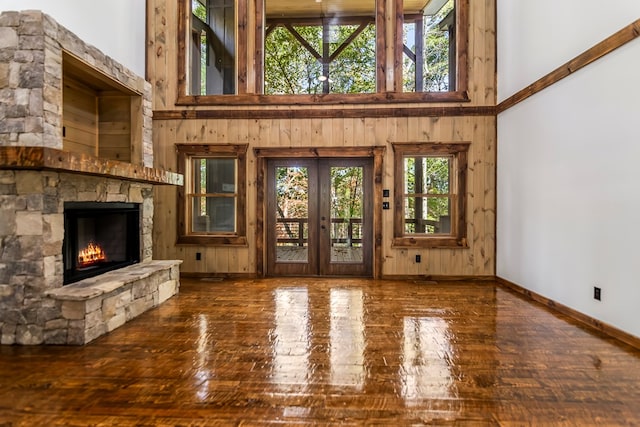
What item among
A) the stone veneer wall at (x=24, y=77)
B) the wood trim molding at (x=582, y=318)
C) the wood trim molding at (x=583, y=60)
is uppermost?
the wood trim molding at (x=583, y=60)

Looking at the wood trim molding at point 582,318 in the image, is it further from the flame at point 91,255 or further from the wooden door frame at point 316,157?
the flame at point 91,255

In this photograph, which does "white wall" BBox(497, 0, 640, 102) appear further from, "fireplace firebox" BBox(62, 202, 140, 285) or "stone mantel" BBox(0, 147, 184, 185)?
"fireplace firebox" BBox(62, 202, 140, 285)

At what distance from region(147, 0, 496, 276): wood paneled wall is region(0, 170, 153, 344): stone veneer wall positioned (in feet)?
9.09

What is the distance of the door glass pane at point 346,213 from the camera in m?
5.93

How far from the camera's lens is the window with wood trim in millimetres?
5727

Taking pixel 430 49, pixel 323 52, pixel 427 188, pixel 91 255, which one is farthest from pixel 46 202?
pixel 430 49

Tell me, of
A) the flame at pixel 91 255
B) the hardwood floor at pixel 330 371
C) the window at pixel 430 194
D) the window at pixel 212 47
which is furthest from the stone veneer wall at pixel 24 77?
the window at pixel 430 194

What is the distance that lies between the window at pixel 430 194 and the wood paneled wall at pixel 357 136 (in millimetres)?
116

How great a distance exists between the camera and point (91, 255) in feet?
13.0

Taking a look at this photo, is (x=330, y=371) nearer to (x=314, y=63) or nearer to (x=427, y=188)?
(x=427, y=188)

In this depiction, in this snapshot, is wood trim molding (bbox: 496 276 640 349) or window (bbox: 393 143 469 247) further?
window (bbox: 393 143 469 247)

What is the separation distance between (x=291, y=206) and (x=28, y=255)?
359cm

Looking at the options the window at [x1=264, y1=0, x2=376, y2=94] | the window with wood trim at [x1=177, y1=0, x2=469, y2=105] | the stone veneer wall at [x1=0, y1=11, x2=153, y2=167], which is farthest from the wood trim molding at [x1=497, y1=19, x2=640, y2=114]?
the stone veneer wall at [x1=0, y1=11, x2=153, y2=167]

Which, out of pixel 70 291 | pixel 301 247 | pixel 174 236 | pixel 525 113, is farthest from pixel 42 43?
pixel 525 113
